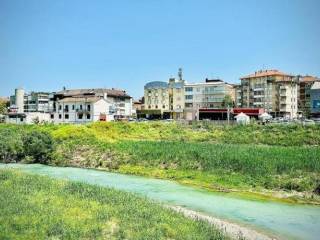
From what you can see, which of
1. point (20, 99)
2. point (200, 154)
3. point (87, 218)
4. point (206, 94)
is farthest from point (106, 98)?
point (87, 218)

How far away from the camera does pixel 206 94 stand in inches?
5054

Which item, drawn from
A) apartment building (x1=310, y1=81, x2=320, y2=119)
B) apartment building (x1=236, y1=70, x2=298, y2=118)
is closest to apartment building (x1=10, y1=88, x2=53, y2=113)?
apartment building (x1=236, y1=70, x2=298, y2=118)

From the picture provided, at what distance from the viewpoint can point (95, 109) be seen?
362 ft

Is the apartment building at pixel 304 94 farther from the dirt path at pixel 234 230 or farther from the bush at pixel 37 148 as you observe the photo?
the dirt path at pixel 234 230

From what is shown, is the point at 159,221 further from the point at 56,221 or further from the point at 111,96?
the point at 111,96

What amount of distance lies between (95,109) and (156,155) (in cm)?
6371

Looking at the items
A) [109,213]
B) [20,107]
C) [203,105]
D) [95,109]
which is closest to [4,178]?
[109,213]

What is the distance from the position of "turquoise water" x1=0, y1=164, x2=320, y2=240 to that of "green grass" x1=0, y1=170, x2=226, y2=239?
12.7ft

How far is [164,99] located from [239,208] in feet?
368

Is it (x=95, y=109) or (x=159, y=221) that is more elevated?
(x=95, y=109)

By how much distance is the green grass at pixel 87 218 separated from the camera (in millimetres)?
19062

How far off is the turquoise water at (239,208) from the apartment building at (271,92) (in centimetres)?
8759

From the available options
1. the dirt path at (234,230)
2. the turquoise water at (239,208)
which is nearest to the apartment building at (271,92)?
the turquoise water at (239,208)

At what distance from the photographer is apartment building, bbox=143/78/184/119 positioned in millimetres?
133750
